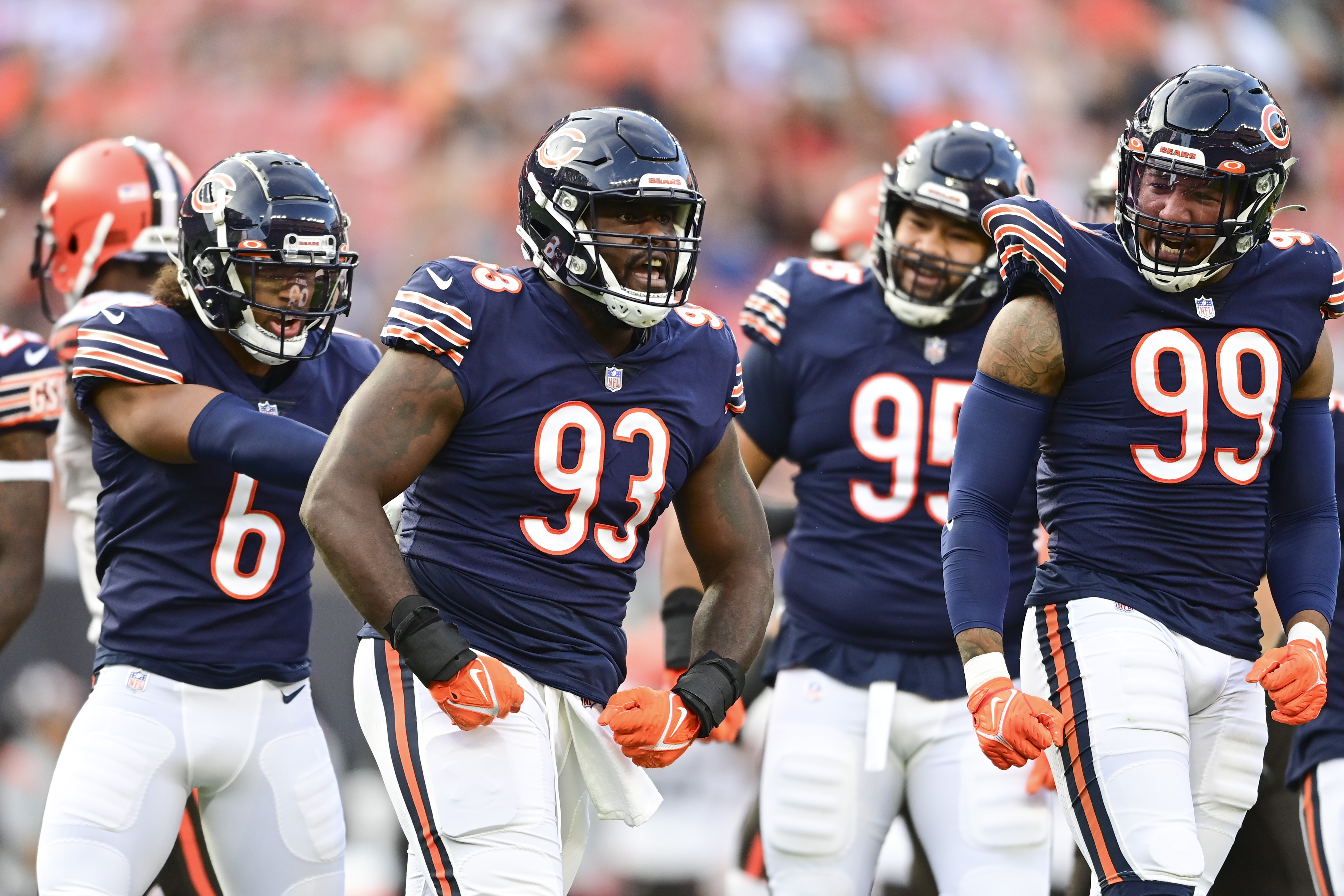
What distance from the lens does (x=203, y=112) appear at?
9508 millimetres

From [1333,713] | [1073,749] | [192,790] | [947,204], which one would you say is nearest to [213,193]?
[192,790]

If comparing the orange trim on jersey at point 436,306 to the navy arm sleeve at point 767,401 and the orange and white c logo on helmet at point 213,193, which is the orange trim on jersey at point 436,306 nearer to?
the orange and white c logo on helmet at point 213,193

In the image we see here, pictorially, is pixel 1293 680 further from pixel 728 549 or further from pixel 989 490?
pixel 728 549

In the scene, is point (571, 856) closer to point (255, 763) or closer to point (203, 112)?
point (255, 763)

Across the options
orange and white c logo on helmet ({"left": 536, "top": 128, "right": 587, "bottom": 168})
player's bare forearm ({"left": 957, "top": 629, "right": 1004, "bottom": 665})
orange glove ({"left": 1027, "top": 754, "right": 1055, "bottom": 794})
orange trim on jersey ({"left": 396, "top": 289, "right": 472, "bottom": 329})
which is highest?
orange and white c logo on helmet ({"left": 536, "top": 128, "right": 587, "bottom": 168})

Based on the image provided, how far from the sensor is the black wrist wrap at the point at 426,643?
109 inches

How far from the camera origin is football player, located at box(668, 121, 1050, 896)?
12.6ft

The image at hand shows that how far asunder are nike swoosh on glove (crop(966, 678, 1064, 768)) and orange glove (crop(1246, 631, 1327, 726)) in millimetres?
406

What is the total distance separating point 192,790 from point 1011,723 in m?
1.86

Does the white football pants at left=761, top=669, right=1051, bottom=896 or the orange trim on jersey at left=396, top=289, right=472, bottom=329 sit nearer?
the orange trim on jersey at left=396, top=289, right=472, bottom=329

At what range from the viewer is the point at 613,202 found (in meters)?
3.06

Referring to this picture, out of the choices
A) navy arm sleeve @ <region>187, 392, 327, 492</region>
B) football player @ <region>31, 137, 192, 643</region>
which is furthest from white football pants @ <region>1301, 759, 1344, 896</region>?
football player @ <region>31, 137, 192, 643</region>

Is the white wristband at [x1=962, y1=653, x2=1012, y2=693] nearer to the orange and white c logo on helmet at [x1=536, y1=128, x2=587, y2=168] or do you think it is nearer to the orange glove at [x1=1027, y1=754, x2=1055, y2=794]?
the orange glove at [x1=1027, y1=754, x2=1055, y2=794]

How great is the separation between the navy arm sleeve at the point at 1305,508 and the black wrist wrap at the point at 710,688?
3.69 ft
